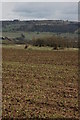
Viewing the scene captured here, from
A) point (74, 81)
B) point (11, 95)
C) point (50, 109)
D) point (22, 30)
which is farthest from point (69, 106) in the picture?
point (22, 30)

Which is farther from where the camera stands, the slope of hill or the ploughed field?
the slope of hill

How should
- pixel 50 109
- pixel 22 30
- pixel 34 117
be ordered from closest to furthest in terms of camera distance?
pixel 34 117 → pixel 50 109 → pixel 22 30

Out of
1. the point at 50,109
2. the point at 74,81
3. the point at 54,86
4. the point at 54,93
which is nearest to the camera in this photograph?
the point at 50,109

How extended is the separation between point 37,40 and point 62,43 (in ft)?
20.4

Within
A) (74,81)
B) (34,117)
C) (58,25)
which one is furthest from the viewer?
(58,25)

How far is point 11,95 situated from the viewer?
36.6ft

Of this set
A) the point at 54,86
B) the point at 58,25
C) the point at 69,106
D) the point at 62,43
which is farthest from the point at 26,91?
the point at 58,25

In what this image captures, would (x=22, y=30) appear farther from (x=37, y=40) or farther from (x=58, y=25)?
(x=37, y=40)

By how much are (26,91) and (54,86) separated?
1.83 metres

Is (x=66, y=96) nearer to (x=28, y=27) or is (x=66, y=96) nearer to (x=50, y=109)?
(x=50, y=109)

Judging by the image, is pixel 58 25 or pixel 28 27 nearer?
pixel 58 25

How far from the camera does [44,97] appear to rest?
A: 11.0 metres

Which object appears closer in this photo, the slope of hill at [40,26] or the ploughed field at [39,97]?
the ploughed field at [39,97]

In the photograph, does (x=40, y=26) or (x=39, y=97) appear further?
(x=40, y=26)
